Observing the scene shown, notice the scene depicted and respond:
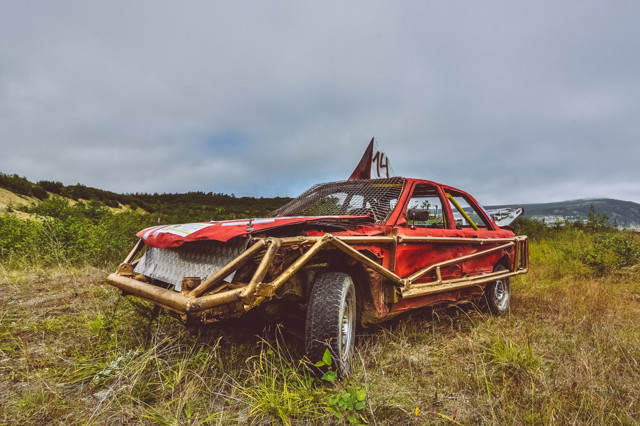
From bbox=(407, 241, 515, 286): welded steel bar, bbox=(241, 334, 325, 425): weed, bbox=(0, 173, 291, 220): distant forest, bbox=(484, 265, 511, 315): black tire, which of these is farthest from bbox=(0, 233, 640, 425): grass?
bbox=(0, 173, 291, 220): distant forest

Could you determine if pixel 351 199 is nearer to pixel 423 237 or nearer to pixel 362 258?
pixel 423 237

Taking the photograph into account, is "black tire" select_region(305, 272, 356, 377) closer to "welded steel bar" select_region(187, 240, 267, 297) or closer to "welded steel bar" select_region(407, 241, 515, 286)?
"welded steel bar" select_region(187, 240, 267, 297)

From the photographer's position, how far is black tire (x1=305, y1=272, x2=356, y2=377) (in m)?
2.34

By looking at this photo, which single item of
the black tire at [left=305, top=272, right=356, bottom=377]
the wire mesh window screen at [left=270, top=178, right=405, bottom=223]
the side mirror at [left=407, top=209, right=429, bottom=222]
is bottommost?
the black tire at [left=305, top=272, right=356, bottom=377]

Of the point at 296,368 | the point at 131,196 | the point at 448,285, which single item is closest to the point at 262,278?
the point at 296,368

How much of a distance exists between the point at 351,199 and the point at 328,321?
1.62 m

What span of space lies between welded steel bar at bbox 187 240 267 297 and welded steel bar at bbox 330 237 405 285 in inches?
19.3

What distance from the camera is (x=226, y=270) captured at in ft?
7.14

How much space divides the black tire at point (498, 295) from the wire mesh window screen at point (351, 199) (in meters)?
1.92

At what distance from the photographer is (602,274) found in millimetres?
6934

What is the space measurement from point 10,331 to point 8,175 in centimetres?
2065

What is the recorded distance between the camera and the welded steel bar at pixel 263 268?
2029 millimetres

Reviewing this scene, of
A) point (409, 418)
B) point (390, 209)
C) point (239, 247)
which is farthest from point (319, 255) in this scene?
point (409, 418)

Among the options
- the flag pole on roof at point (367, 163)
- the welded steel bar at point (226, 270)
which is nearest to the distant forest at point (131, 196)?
the flag pole on roof at point (367, 163)
